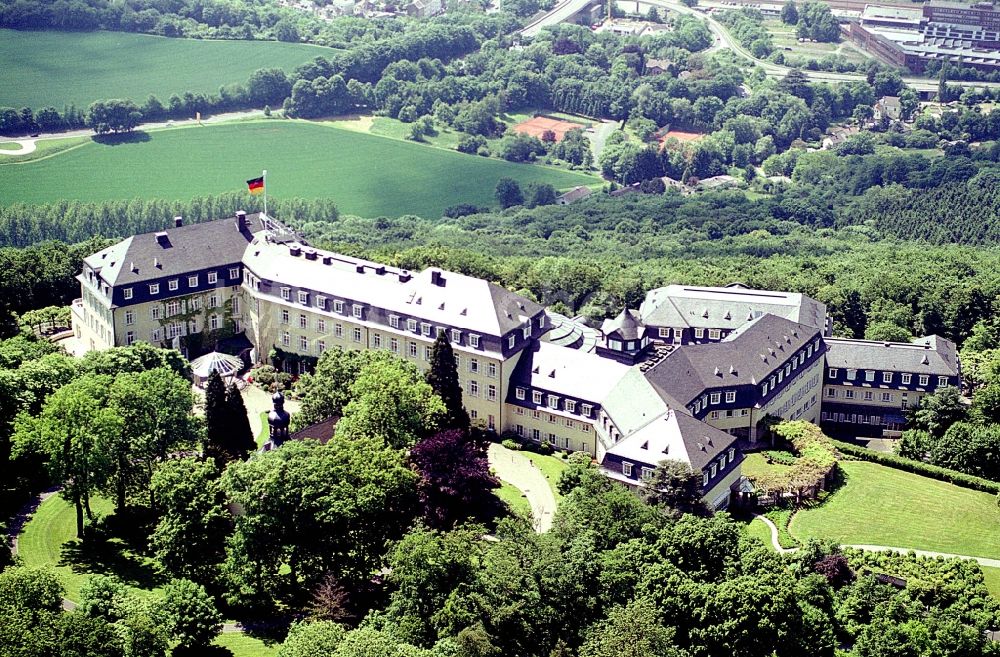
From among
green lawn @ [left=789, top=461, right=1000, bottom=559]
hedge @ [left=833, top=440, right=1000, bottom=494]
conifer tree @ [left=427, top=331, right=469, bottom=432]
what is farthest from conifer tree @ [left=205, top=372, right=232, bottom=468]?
hedge @ [left=833, top=440, right=1000, bottom=494]

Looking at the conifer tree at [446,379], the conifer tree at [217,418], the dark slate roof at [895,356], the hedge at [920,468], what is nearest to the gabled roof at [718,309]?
the dark slate roof at [895,356]

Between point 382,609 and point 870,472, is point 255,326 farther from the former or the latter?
point 870,472

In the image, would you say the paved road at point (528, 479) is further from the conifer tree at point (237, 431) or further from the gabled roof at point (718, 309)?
the gabled roof at point (718, 309)

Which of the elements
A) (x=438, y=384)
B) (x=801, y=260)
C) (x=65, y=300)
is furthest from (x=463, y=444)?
(x=801, y=260)

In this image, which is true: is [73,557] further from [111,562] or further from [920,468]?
[920,468]

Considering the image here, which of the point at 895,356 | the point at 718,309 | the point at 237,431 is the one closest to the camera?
the point at 237,431

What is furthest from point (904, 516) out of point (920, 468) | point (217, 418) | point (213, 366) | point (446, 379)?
point (213, 366)

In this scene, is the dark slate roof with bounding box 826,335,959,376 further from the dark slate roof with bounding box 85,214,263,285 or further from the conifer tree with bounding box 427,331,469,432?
the dark slate roof with bounding box 85,214,263,285
